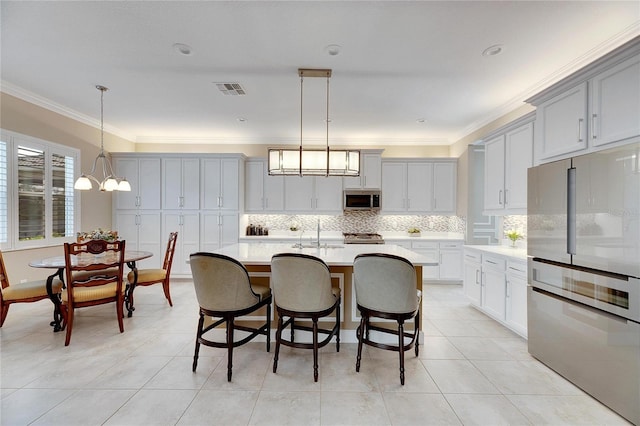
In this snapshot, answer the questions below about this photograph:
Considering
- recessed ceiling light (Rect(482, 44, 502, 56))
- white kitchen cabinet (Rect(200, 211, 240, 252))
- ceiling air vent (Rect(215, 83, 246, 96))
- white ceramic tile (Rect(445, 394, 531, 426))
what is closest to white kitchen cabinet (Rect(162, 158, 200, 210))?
white kitchen cabinet (Rect(200, 211, 240, 252))

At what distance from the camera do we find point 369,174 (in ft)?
19.1

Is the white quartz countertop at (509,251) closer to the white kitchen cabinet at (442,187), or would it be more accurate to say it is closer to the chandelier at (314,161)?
the white kitchen cabinet at (442,187)

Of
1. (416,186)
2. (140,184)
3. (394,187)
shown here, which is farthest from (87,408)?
(416,186)

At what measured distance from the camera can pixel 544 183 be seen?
2.57 meters

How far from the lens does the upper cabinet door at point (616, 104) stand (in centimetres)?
196

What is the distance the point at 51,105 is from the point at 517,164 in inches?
254

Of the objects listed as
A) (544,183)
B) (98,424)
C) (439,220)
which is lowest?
(98,424)

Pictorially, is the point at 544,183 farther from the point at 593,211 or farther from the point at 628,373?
the point at 628,373

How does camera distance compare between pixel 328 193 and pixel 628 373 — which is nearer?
pixel 628 373

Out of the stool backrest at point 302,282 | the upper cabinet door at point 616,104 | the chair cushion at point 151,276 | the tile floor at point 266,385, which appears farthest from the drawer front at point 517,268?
the chair cushion at point 151,276

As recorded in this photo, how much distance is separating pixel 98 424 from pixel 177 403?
46 cm

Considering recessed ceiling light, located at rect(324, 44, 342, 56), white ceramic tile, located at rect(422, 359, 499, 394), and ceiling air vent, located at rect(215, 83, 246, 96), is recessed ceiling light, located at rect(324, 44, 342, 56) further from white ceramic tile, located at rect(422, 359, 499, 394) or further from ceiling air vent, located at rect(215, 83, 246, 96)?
white ceramic tile, located at rect(422, 359, 499, 394)

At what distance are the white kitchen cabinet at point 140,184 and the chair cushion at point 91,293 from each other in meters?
2.73

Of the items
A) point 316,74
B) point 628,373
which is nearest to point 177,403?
point 628,373
